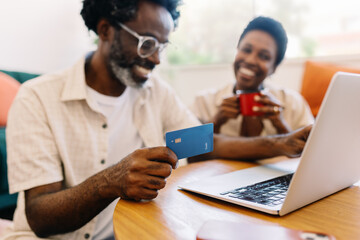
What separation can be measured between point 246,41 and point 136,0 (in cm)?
71

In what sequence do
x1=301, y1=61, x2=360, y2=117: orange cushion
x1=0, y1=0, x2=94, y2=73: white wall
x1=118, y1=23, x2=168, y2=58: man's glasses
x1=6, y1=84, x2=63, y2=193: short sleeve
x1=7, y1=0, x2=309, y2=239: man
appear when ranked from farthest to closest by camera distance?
x1=0, y1=0, x2=94, y2=73: white wall → x1=301, y1=61, x2=360, y2=117: orange cushion → x1=118, y1=23, x2=168, y2=58: man's glasses → x1=6, y1=84, x2=63, y2=193: short sleeve → x1=7, y1=0, x2=309, y2=239: man

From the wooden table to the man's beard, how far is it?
2.20 feet

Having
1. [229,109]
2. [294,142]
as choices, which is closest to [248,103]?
[229,109]

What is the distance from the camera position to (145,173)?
27.6 inches

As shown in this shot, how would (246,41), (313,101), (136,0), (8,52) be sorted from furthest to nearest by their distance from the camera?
(8,52)
(313,101)
(246,41)
(136,0)

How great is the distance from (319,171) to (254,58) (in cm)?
119

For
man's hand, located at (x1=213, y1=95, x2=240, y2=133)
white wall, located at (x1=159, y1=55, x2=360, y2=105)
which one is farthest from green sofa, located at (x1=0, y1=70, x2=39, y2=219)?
white wall, located at (x1=159, y1=55, x2=360, y2=105)

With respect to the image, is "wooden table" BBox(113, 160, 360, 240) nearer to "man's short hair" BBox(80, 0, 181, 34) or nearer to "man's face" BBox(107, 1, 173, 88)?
"man's face" BBox(107, 1, 173, 88)

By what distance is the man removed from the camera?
772mm

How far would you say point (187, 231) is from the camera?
21.9 inches

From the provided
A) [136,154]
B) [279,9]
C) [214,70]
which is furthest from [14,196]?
[279,9]

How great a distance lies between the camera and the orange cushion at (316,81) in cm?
242

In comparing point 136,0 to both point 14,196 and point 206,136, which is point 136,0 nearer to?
point 206,136

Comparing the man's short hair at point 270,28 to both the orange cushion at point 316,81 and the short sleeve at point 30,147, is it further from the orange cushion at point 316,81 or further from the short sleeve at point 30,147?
the short sleeve at point 30,147
